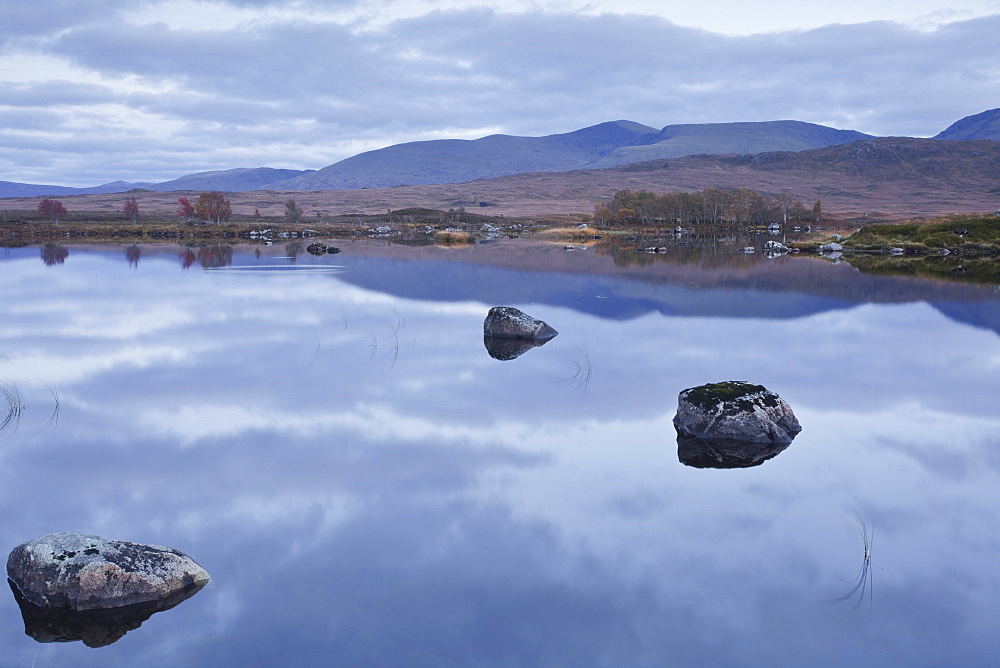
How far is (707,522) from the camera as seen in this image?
26.0 ft

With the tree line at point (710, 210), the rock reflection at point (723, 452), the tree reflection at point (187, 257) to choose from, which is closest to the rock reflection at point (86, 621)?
the rock reflection at point (723, 452)

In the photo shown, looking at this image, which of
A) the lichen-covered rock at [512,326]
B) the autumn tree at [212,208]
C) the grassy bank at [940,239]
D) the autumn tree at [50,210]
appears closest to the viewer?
the lichen-covered rock at [512,326]

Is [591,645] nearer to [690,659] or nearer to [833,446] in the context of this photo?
[690,659]

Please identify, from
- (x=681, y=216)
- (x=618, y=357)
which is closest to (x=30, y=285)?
(x=618, y=357)

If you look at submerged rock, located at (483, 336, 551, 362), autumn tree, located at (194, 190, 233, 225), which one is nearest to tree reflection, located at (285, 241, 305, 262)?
submerged rock, located at (483, 336, 551, 362)

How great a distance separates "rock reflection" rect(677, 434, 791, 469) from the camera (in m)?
9.89

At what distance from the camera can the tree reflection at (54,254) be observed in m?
42.6

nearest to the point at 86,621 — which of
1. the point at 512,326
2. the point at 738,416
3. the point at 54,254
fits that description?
the point at 738,416

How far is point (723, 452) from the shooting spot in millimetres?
10352

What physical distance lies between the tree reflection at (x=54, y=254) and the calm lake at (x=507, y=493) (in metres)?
25.8

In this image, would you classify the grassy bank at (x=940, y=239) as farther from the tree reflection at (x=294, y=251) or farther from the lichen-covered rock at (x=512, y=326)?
the lichen-covered rock at (x=512, y=326)

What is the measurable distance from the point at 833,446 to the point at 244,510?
7.99 meters

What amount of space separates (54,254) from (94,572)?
163 feet

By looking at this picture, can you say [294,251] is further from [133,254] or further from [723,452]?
[723,452]
